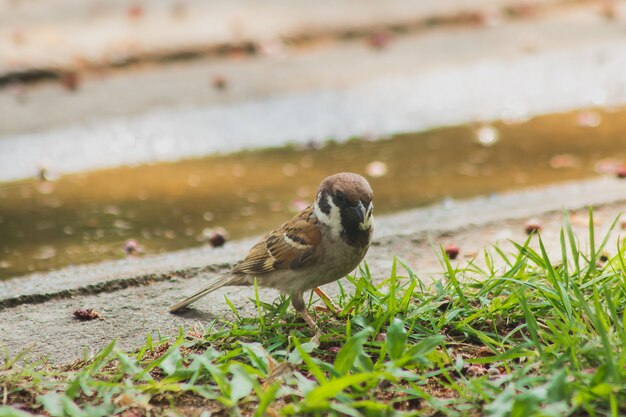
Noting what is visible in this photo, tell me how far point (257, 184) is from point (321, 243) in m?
2.35

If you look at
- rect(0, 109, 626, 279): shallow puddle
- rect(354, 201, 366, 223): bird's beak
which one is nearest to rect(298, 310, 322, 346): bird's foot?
rect(354, 201, 366, 223): bird's beak

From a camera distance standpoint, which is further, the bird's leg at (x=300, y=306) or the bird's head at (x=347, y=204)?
the bird's leg at (x=300, y=306)

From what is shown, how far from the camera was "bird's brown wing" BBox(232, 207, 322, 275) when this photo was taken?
12.7 feet

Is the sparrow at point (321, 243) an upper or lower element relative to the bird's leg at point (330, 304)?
upper

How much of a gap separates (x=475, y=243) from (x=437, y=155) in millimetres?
1913

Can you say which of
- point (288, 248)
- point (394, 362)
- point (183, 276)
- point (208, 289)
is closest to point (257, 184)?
point (183, 276)

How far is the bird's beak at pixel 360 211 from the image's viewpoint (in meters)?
3.71

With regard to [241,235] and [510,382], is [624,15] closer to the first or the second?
[241,235]

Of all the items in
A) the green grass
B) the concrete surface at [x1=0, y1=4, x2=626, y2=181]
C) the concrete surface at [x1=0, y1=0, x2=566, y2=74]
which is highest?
the concrete surface at [x1=0, y1=0, x2=566, y2=74]

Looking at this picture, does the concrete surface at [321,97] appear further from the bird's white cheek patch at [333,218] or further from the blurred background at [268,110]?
the bird's white cheek patch at [333,218]

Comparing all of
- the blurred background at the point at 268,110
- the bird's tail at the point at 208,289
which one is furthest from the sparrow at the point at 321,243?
the blurred background at the point at 268,110

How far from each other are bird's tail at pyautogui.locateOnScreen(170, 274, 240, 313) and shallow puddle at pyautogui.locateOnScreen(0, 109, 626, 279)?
1137 millimetres

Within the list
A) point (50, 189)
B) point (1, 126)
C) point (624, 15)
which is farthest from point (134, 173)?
point (624, 15)

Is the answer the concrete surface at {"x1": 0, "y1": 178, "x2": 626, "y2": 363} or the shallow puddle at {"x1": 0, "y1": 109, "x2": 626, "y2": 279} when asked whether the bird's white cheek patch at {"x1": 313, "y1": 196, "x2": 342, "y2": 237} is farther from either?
the shallow puddle at {"x1": 0, "y1": 109, "x2": 626, "y2": 279}
